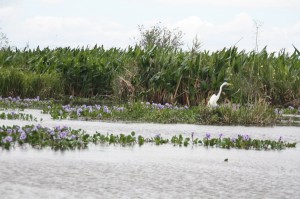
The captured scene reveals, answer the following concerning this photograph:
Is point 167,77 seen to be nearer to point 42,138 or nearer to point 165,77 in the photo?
point 165,77

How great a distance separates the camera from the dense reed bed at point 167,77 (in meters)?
27.1

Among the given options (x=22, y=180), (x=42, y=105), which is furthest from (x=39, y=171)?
(x=42, y=105)

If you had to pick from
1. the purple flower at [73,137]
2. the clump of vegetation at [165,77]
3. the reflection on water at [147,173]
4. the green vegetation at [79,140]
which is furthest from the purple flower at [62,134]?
the clump of vegetation at [165,77]

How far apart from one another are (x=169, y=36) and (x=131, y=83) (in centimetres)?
2392

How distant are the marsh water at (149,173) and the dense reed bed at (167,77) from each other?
11.9m

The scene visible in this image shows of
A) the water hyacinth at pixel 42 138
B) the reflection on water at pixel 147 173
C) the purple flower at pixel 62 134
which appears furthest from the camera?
the purple flower at pixel 62 134

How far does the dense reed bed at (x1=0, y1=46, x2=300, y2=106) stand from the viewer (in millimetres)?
27109

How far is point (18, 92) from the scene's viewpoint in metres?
29.3

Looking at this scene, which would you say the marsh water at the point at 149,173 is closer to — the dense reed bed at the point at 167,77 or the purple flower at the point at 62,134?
the purple flower at the point at 62,134

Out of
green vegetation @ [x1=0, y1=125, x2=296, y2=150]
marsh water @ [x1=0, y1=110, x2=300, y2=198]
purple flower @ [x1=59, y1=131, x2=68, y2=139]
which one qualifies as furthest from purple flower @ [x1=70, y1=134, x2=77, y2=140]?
marsh water @ [x1=0, y1=110, x2=300, y2=198]

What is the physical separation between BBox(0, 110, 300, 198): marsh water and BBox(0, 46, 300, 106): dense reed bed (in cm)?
1186

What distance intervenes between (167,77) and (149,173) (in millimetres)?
17525

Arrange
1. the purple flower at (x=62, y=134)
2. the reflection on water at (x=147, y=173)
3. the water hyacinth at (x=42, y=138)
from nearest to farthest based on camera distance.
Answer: the reflection on water at (x=147, y=173), the water hyacinth at (x=42, y=138), the purple flower at (x=62, y=134)

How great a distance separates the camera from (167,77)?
2808cm
